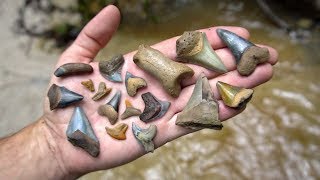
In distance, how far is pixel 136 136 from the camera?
Answer: 191 centimetres

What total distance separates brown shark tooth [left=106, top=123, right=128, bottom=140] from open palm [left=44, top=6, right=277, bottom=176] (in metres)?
0.02

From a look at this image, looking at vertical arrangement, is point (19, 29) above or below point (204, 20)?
above

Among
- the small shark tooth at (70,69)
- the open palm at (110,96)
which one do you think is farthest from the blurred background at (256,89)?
the small shark tooth at (70,69)

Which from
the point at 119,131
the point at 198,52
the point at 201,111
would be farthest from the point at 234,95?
the point at 119,131

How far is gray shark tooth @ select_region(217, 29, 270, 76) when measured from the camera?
6.31 feet

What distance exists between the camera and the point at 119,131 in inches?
75.7

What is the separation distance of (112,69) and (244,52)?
0.60m

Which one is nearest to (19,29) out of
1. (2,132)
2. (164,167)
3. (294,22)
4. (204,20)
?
(2,132)

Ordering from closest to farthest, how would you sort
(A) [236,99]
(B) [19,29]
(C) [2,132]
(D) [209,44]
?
(A) [236,99] → (D) [209,44] → (C) [2,132] → (B) [19,29]

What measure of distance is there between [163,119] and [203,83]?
23 cm

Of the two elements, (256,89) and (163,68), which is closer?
(163,68)

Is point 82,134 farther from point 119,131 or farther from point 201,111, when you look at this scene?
point 201,111

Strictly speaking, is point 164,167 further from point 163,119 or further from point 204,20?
point 204,20

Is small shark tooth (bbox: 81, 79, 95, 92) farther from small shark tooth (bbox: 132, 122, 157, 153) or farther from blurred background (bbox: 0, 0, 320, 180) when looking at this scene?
blurred background (bbox: 0, 0, 320, 180)
